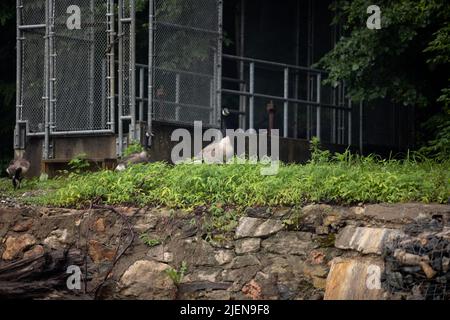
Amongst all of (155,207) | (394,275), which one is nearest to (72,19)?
(155,207)

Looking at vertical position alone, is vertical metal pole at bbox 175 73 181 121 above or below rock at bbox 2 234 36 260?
above

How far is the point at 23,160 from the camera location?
15.5 metres

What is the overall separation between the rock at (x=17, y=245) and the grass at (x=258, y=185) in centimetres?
63

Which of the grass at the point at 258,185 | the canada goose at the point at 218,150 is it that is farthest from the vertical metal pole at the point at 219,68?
the grass at the point at 258,185

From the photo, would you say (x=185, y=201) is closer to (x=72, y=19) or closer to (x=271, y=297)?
(x=271, y=297)

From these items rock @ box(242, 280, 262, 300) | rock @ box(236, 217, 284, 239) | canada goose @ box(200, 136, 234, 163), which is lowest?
rock @ box(242, 280, 262, 300)

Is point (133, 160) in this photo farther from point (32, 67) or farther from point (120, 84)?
point (32, 67)

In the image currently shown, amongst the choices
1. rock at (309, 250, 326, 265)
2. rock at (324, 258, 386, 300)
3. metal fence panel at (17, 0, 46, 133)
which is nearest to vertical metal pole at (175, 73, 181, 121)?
metal fence panel at (17, 0, 46, 133)

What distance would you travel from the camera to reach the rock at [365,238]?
10758 mm

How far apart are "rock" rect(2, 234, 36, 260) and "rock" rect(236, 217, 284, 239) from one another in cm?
283

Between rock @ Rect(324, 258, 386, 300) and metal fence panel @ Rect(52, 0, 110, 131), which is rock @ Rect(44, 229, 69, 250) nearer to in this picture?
metal fence panel @ Rect(52, 0, 110, 131)

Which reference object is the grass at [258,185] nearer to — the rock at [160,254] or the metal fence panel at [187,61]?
the rock at [160,254]

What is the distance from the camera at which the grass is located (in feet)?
38.1

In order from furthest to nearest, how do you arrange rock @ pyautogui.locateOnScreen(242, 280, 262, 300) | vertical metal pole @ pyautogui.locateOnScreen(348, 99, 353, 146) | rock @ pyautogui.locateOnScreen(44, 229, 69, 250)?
vertical metal pole @ pyautogui.locateOnScreen(348, 99, 353, 146), rock @ pyautogui.locateOnScreen(44, 229, 69, 250), rock @ pyautogui.locateOnScreen(242, 280, 262, 300)
